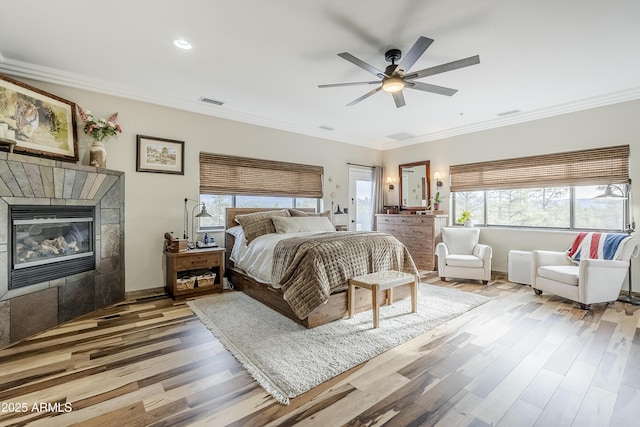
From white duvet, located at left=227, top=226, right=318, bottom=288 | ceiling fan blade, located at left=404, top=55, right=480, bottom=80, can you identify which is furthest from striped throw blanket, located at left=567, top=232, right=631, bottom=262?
white duvet, located at left=227, top=226, right=318, bottom=288

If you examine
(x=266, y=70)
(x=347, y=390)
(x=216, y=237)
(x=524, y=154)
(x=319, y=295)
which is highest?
(x=266, y=70)

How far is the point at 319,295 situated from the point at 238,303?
1372 millimetres

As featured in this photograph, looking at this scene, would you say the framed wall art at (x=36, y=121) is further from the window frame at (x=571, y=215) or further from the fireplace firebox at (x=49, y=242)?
the window frame at (x=571, y=215)

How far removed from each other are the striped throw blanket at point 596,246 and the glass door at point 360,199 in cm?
367

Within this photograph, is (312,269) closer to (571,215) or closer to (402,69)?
(402,69)

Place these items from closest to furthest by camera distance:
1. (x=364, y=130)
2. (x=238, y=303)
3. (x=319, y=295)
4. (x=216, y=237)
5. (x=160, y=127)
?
(x=319, y=295) → (x=238, y=303) → (x=160, y=127) → (x=216, y=237) → (x=364, y=130)

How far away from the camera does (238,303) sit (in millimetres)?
3609

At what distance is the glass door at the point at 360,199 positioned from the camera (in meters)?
6.48

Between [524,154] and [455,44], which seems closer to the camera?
[455,44]

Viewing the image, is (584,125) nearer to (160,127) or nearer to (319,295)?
(319,295)

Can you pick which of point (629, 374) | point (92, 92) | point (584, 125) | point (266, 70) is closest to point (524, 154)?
point (584, 125)

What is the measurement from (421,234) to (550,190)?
7.14 feet

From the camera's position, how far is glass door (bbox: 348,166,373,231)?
6.48 m

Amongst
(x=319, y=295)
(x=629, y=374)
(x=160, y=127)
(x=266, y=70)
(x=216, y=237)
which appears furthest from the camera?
(x=216, y=237)
